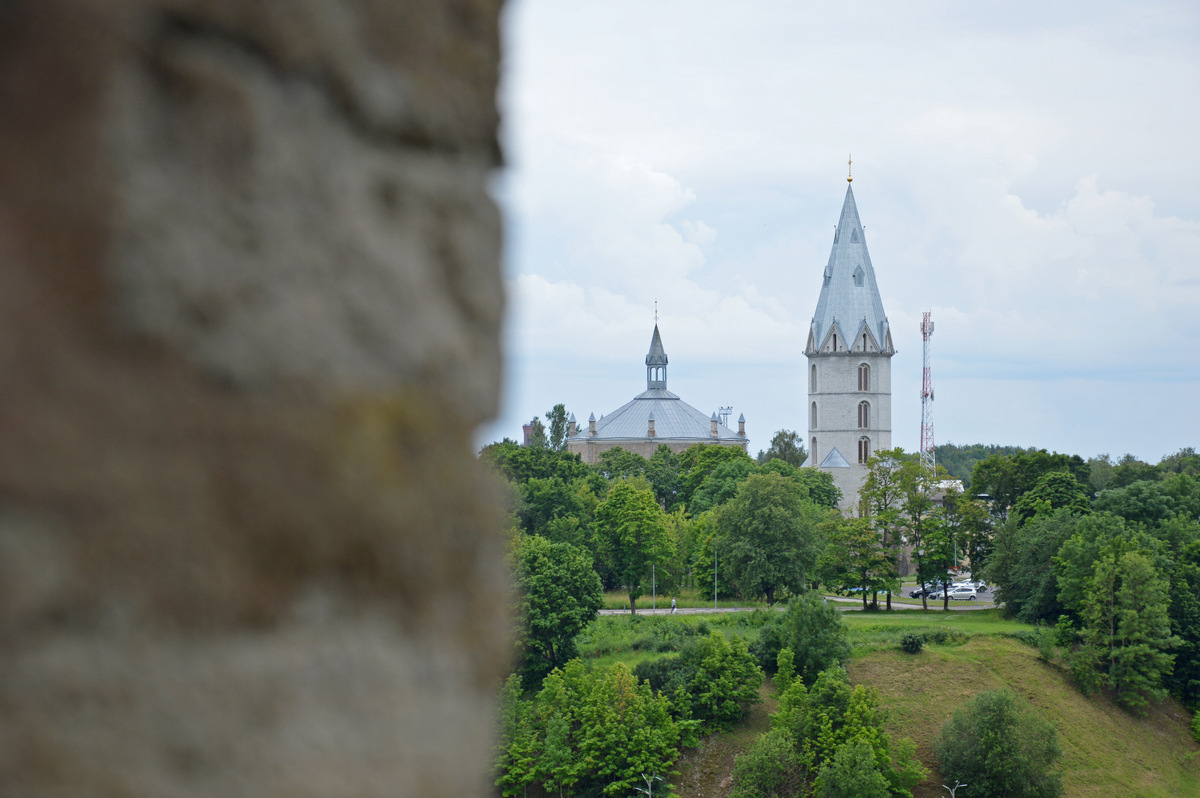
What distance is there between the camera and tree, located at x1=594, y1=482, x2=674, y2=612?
155 ft

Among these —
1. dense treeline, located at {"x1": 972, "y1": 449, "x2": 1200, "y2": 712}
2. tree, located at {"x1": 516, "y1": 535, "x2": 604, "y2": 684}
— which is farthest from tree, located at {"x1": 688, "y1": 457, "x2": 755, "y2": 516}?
tree, located at {"x1": 516, "y1": 535, "x2": 604, "y2": 684}

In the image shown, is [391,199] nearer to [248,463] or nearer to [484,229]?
[484,229]

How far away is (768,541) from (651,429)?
38.7m

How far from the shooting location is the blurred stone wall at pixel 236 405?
30.5 inches

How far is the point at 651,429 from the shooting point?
81125 mm

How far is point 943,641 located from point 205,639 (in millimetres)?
39945

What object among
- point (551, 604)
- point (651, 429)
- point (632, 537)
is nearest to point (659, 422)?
point (651, 429)

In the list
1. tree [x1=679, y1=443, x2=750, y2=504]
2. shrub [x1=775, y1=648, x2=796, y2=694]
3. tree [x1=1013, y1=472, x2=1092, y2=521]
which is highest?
tree [x1=679, y1=443, x2=750, y2=504]

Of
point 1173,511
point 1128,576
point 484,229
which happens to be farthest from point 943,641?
point 484,229

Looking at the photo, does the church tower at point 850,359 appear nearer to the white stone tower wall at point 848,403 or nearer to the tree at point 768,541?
the white stone tower wall at point 848,403

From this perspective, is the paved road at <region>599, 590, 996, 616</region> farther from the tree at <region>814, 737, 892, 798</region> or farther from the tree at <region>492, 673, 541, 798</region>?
the tree at <region>814, 737, 892, 798</region>

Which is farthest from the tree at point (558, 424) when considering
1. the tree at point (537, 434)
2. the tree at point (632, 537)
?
the tree at point (632, 537)

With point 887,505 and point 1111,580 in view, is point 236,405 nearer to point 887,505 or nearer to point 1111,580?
point 1111,580

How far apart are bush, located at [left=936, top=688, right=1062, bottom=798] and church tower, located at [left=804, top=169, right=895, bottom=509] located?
127 feet
